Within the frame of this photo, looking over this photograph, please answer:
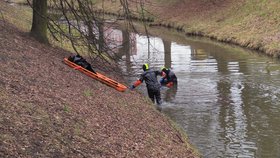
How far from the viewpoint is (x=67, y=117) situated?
807cm

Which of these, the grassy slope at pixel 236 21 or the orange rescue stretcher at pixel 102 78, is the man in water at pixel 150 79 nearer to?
the orange rescue stretcher at pixel 102 78

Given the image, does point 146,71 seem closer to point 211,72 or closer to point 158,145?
point 158,145

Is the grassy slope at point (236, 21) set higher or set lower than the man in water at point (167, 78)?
higher

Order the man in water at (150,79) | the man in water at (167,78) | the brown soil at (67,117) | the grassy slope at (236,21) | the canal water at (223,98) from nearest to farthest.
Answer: the brown soil at (67,117) < the canal water at (223,98) < the man in water at (150,79) < the man in water at (167,78) < the grassy slope at (236,21)

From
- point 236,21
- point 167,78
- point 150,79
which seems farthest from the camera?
point 236,21

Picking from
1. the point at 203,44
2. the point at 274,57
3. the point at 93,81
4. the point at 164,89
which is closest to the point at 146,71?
the point at 93,81

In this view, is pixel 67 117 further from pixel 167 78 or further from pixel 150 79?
pixel 167 78

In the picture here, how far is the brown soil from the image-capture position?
21.8ft

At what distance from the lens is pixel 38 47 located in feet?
46.7

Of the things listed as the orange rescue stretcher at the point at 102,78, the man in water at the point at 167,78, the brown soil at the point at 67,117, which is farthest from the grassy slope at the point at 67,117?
the man in water at the point at 167,78

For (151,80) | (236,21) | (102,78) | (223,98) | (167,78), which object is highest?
(236,21)

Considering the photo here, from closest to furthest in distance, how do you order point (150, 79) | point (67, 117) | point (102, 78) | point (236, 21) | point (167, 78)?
point (67, 117)
point (102, 78)
point (150, 79)
point (167, 78)
point (236, 21)

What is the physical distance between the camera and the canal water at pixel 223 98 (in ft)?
34.9

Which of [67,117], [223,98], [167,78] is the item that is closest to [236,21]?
[167,78]
